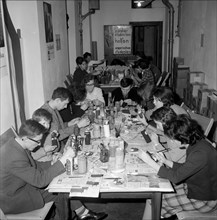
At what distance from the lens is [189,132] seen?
7.80 feet

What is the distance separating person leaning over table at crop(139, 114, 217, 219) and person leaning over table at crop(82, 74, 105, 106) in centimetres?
250

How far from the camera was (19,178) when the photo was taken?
2.34 meters

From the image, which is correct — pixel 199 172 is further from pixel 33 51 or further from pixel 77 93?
pixel 33 51

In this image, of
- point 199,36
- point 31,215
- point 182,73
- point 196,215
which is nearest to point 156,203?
point 196,215

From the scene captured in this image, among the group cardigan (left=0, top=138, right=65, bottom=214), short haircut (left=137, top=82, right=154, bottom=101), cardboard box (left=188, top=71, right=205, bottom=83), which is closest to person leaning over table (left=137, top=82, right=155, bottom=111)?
short haircut (left=137, top=82, right=154, bottom=101)

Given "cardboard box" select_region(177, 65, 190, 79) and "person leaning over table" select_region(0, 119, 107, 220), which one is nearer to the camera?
"person leaning over table" select_region(0, 119, 107, 220)

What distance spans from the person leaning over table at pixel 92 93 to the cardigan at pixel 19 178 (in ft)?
8.39

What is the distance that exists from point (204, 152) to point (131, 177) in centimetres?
60

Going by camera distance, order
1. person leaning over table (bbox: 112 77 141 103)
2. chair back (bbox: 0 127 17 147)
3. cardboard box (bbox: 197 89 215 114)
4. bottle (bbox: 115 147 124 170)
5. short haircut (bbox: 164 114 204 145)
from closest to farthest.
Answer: short haircut (bbox: 164 114 204 145) → bottle (bbox: 115 147 124 170) → chair back (bbox: 0 127 17 147) → person leaning over table (bbox: 112 77 141 103) → cardboard box (bbox: 197 89 215 114)

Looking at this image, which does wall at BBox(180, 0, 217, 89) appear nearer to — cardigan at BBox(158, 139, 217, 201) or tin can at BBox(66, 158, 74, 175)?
cardigan at BBox(158, 139, 217, 201)

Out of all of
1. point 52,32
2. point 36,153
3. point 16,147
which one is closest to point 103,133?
point 36,153

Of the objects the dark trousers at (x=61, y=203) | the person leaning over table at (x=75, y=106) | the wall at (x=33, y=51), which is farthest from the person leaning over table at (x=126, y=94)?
the dark trousers at (x=61, y=203)

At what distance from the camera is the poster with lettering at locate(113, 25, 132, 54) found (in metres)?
11.4

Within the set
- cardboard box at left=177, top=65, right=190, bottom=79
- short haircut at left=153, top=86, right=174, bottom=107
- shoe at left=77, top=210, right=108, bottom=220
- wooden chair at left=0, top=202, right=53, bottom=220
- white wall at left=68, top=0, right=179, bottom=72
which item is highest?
white wall at left=68, top=0, right=179, bottom=72
